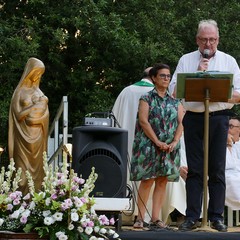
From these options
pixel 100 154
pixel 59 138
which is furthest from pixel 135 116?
pixel 59 138

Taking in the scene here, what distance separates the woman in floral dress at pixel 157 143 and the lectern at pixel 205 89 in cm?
77

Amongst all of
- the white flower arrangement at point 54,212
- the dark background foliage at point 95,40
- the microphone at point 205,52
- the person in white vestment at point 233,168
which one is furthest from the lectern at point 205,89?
the dark background foliage at point 95,40

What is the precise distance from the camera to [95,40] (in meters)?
16.8

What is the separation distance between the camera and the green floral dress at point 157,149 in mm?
9164

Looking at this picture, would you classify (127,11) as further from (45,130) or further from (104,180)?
(104,180)

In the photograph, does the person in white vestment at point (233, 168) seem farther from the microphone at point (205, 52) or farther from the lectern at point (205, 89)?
the microphone at point (205, 52)

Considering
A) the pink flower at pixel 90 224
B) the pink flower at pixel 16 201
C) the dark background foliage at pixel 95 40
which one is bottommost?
the pink flower at pixel 90 224

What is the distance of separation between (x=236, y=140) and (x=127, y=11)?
629cm

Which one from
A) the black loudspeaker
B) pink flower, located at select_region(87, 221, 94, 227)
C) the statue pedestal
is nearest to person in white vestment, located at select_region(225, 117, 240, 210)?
the black loudspeaker

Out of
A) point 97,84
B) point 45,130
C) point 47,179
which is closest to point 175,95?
point 47,179

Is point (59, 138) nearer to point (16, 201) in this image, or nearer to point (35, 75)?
point (35, 75)

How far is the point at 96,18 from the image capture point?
16.0 meters

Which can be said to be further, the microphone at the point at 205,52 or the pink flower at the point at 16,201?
the microphone at the point at 205,52

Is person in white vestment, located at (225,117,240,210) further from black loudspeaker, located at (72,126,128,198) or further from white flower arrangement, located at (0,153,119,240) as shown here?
white flower arrangement, located at (0,153,119,240)
